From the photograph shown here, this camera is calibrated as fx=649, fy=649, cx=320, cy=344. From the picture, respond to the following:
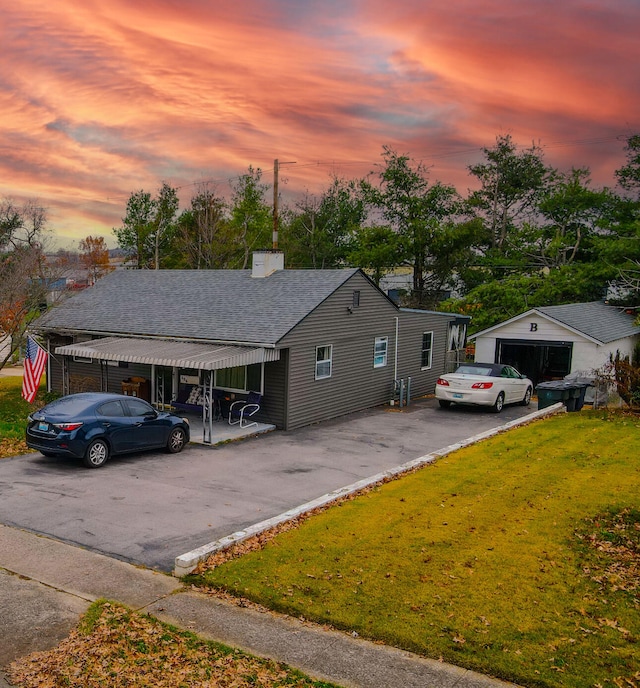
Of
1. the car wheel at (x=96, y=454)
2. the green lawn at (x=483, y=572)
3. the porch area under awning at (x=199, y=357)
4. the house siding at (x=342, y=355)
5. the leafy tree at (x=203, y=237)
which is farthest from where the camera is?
the leafy tree at (x=203, y=237)

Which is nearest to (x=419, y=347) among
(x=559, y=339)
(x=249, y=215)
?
(x=559, y=339)

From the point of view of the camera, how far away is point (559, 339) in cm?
2623

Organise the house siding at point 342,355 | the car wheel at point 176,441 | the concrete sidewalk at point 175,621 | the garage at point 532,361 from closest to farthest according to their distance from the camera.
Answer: the concrete sidewalk at point 175,621
the car wheel at point 176,441
the house siding at point 342,355
the garage at point 532,361

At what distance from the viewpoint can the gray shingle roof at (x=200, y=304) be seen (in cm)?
2027

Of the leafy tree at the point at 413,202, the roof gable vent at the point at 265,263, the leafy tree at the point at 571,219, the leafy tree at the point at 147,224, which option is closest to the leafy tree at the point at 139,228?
the leafy tree at the point at 147,224

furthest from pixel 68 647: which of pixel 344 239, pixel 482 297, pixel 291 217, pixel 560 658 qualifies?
pixel 291 217

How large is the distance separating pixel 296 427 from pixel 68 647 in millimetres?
13162

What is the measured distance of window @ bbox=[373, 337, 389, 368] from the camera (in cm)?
2413

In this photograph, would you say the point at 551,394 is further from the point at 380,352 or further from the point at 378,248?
the point at 378,248

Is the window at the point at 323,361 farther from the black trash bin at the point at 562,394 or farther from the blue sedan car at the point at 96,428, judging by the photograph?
the black trash bin at the point at 562,394

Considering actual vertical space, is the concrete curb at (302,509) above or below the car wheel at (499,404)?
below

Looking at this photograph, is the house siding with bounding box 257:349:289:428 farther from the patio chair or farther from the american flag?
the american flag

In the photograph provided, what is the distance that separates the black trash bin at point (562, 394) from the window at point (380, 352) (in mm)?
5779

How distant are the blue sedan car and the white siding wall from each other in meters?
16.6
